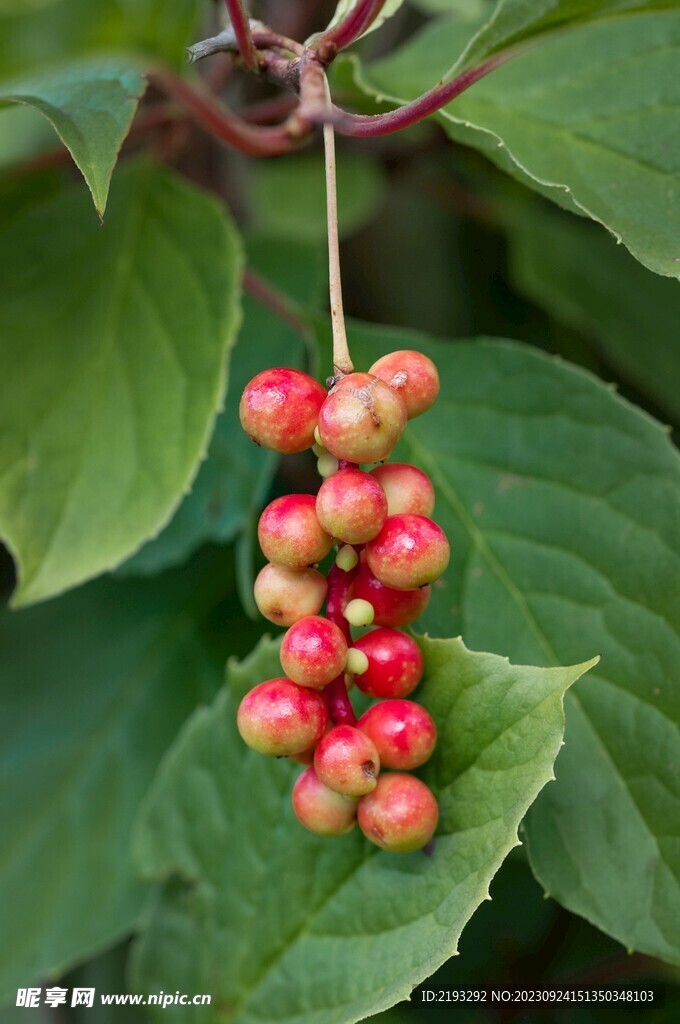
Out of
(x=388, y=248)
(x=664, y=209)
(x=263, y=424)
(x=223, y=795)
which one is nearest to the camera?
(x=263, y=424)

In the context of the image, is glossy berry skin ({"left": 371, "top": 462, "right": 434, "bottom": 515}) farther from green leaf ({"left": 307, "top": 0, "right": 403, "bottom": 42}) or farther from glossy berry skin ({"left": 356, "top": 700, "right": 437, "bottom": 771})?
green leaf ({"left": 307, "top": 0, "right": 403, "bottom": 42})

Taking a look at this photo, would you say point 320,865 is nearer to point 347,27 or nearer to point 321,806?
point 321,806

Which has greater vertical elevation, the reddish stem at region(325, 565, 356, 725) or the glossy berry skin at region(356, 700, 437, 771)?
the reddish stem at region(325, 565, 356, 725)

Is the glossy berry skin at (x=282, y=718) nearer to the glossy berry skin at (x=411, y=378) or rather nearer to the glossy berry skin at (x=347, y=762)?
the glossy berry skin at (x=347, y=762)

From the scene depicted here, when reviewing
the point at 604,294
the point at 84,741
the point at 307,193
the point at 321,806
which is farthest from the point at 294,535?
the point at 307,193

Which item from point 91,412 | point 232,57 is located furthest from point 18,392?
point 232,57

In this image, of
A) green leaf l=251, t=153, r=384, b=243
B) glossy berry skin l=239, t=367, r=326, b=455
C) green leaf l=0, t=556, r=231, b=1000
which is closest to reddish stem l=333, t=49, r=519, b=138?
glossy berry skin l=239, t=367, r=326, b=455

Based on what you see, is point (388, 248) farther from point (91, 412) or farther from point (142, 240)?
point (91, 412)
